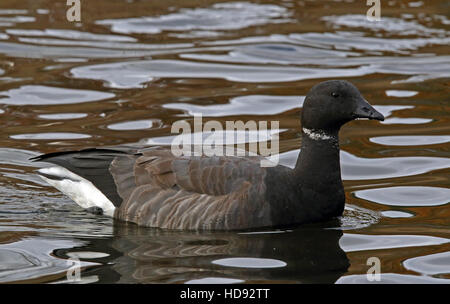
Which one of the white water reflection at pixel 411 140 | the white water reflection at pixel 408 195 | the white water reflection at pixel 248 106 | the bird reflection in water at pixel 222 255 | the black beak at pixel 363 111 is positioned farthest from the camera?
the white water reflection at pixel 248 106

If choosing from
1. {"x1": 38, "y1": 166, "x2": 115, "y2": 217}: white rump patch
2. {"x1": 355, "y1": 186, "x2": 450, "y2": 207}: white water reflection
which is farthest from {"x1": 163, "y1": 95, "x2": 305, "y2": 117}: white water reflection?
{"x1": 38, "y1": 166, "x2": 115, "y2": 217}: white rump patch

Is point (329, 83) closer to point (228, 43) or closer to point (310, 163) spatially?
point (310, 163)

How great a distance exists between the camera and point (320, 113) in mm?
10156

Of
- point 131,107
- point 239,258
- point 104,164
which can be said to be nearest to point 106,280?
point 239,258

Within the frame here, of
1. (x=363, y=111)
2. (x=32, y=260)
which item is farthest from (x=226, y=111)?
(x=32, y=260)

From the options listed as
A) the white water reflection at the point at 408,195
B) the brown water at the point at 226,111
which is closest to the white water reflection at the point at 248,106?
the brown water at the point at 226,111

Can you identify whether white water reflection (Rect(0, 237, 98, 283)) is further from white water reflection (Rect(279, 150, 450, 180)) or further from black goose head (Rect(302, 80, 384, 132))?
white water reflection (Rect(279, 150, 450, 180))

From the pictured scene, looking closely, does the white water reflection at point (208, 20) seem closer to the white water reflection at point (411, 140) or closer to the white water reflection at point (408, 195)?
the white water reflection at point (411, 140)

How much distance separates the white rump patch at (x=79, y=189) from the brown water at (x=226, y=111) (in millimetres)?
159

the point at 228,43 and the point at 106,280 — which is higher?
the point at 228,43

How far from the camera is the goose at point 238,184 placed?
32.2 ft

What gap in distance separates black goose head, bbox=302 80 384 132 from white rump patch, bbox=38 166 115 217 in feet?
7.84
